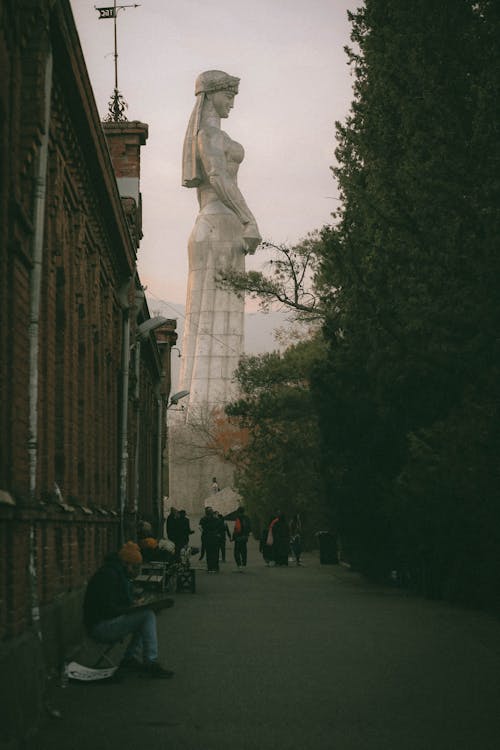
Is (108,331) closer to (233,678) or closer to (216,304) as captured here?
(233,678)

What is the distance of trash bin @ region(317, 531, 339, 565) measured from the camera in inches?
1556

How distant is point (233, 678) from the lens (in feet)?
40.5

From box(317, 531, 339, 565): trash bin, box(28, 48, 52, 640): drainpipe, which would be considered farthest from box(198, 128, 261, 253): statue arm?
box(28, 48, 52, 640): drainpipe

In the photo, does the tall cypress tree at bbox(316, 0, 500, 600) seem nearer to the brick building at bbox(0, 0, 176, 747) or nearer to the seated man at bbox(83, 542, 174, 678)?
the brick building at bbox(0, 0, 176, 747)

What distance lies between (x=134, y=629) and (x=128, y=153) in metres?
20.2

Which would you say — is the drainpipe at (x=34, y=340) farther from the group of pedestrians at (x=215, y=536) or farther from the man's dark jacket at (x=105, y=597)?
the group of pedestrians at (x=215, y=536)

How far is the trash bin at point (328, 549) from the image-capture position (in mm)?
39531

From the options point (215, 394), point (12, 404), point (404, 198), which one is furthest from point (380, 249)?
point (215, 394)

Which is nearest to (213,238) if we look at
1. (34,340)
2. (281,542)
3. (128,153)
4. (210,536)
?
(281,542)

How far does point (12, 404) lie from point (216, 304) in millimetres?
76252

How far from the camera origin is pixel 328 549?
1569 inches

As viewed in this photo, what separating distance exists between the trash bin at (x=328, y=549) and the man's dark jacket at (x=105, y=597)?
27678mm

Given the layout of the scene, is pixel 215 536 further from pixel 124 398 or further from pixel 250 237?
pixel 250 237

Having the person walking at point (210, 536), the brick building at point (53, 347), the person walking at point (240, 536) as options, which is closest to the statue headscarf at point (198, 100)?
the person walking at point (240, 536)
